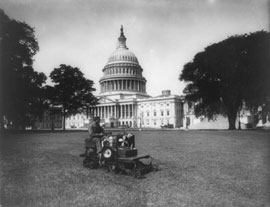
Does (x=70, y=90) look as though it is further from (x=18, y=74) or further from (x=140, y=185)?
(x=140, y=185)

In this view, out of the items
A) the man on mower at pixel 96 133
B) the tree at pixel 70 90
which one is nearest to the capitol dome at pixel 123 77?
the tree at pixel 70 90

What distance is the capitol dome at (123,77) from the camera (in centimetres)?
13812

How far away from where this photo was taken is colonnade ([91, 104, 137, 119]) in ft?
427

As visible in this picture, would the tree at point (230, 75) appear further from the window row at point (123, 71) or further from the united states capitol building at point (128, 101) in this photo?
the window row at point (123, 71)

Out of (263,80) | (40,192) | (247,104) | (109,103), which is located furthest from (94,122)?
(109,103)

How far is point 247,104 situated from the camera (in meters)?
47.7

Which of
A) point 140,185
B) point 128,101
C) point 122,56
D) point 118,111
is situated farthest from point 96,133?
point 122,56

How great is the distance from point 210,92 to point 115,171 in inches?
1562

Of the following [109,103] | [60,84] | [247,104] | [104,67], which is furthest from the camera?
[104,67]

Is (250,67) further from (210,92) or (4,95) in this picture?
(4,95)

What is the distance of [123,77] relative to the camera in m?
137

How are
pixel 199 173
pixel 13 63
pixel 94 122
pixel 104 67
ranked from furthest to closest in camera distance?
pixel 104 67 → pixel 13 63 → pixel 94 122 → pixel 199 173

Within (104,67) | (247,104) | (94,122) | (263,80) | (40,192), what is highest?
(104,67)

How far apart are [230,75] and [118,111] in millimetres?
90365
